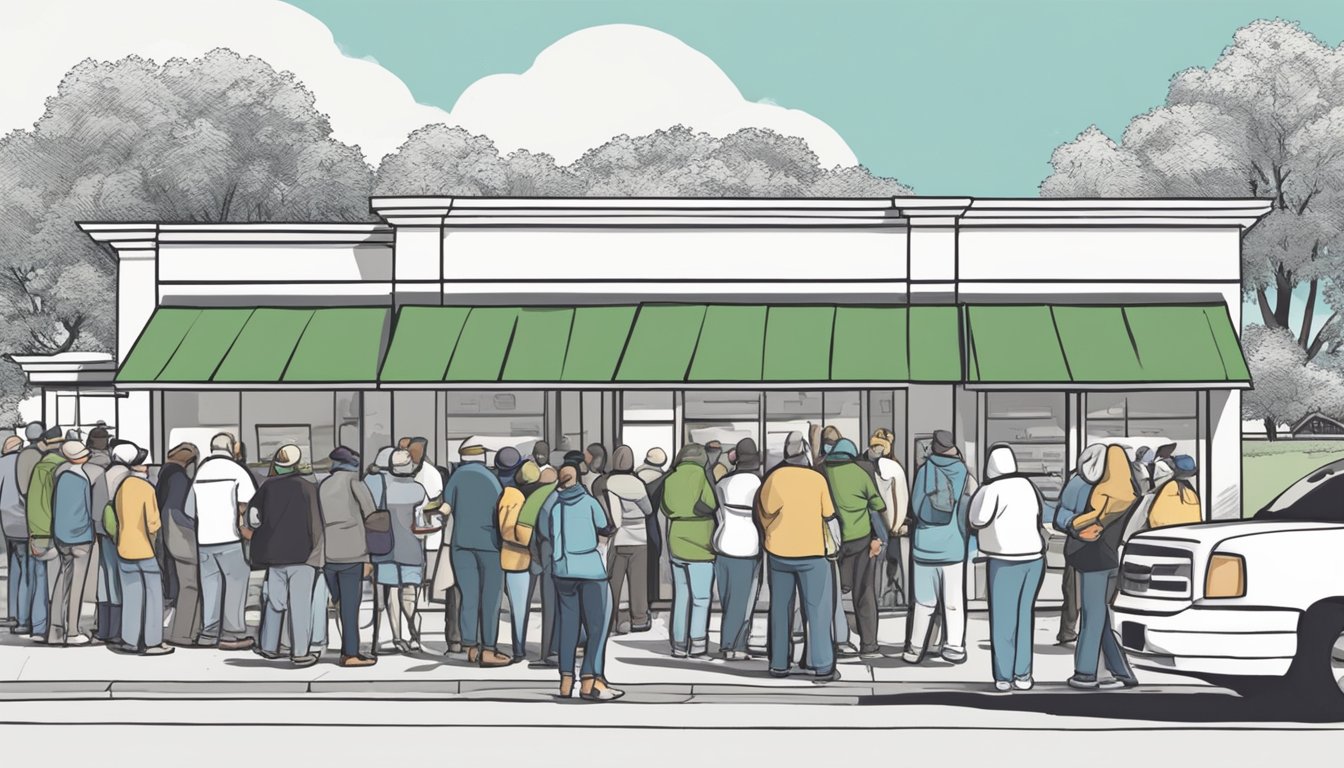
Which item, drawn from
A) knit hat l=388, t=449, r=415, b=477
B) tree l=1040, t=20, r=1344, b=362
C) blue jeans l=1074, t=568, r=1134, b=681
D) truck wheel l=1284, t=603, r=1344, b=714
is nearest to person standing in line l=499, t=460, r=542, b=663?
knit hat l=388, t=449, r=415, b=477

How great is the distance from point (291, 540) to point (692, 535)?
3.60 meters

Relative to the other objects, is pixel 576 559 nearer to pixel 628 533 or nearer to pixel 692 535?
pixel 692 535

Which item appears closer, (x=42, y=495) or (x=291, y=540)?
(x=291, y=540)

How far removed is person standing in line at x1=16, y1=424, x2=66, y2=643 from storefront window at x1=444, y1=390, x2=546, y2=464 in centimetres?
478

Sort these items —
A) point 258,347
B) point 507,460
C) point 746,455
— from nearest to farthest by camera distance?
1. point 746,455
2. point 507,460
3. point 258,347

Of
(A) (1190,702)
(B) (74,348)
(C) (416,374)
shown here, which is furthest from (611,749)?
(B) (74,348)

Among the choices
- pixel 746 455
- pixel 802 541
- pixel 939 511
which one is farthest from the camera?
pixel 939 511

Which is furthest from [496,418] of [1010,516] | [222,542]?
[1010,516]

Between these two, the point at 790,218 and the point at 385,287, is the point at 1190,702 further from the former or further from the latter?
the point at 385,287

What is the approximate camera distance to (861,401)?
18359mm

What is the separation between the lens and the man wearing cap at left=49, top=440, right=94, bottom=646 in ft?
47.4

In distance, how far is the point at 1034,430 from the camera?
18.4 meters

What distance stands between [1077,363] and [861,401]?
260 centimetres

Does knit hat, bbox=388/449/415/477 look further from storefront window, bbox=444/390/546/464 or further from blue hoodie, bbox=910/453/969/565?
storefront window, bbox=444/390/546/464
